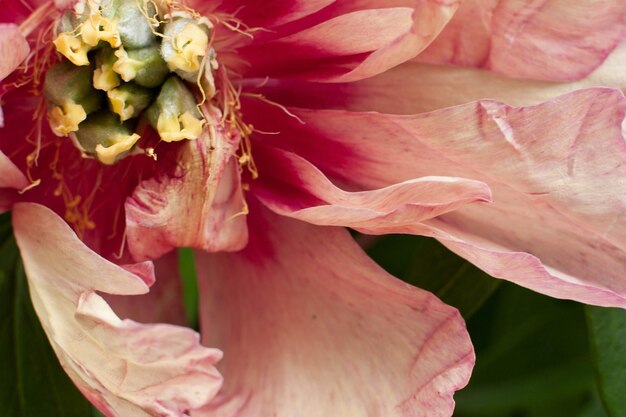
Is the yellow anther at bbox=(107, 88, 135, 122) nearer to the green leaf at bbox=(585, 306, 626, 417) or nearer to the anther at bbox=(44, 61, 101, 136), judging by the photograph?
the anther at bbox=(44, 61, 101, 136)

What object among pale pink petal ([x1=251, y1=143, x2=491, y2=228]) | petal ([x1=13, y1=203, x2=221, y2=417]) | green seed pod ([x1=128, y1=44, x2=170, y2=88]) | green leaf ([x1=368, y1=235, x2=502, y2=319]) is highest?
green seed pod ([x1=128, y1=44, x2=170, y2=88])

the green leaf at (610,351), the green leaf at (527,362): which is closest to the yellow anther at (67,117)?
Answer: the green leaf at (610,351)

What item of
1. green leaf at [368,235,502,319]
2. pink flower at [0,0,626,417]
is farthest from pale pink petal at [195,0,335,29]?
green leaf at [368,235,502,319]

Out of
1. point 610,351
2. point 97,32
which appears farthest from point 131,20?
point 610,351

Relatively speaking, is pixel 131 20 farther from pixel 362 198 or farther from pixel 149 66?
pixel 362 198

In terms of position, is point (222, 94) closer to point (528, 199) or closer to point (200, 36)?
point (200, 36)

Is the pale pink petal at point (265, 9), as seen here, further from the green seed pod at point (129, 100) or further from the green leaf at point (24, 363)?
the green leaf at point (24, 363)
